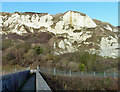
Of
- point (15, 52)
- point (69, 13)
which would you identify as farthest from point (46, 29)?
point (15, 52)

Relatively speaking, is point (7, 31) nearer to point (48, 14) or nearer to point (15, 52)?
point (48, 14)

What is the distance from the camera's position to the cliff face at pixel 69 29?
53438mm

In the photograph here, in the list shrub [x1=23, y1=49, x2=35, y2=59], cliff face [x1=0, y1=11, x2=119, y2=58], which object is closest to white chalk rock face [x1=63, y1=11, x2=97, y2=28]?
cliff face [x1=0, y1=11, x2=119, y2=58]

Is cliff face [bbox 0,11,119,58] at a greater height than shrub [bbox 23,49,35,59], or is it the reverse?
cliff face [bbox 0,11,119,58]

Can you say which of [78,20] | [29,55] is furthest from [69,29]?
[29,55]

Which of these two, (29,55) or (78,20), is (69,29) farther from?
(29,55)

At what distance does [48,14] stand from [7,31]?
2132 cm

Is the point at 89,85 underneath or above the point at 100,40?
underneath

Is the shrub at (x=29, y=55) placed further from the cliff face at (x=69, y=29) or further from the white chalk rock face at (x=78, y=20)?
the white chalk rock face at (x=78, y=20)

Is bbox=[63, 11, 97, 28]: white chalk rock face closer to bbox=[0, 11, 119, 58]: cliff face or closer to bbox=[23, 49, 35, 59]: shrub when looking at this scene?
bbox=[0, 11, 119, 58]: cliff face

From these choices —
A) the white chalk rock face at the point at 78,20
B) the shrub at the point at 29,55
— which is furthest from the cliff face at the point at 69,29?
the shrub at the point at 29,55

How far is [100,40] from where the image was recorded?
56.1 m

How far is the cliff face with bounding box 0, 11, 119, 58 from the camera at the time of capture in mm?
53438

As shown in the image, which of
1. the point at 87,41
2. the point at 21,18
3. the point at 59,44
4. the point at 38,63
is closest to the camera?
the point at 38,63
